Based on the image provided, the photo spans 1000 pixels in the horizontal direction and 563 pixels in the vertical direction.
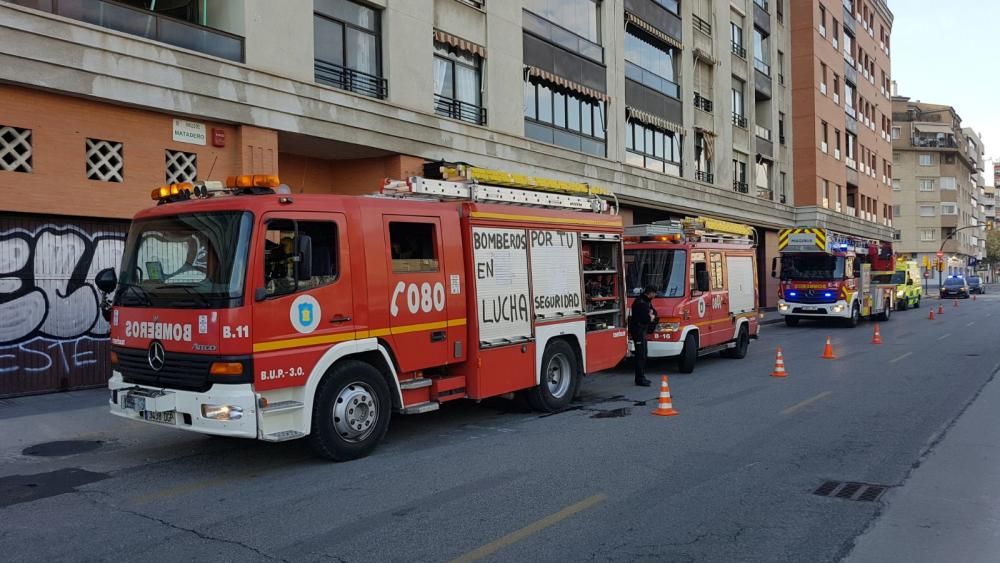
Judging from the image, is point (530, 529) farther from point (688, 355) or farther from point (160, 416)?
point (688, 355)

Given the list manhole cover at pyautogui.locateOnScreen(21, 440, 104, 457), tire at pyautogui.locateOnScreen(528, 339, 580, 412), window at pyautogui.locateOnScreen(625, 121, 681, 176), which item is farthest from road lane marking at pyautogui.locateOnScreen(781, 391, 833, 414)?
window at pyautogui.locateOnScreen(625, 121, 681, 176)

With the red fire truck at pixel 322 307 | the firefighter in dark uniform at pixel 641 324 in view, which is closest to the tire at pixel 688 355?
the firefighter in dark uniform at pixel 641 324

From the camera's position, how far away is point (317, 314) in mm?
7230

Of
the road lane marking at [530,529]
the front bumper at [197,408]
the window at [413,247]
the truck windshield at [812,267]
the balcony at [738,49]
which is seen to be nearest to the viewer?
the road lane marking at [530,529]

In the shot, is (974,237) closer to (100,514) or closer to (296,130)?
(296,130)

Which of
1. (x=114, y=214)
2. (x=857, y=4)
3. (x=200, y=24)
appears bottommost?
(x=114, y=214)

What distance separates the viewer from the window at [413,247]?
8.16 metres

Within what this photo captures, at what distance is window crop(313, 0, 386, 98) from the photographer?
49.8ft

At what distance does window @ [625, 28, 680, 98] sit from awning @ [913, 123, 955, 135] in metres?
77.4

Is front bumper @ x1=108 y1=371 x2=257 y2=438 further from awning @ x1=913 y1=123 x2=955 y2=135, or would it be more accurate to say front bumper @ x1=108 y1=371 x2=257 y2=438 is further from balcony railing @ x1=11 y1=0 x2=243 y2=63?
awning @ x1=913 y1=123 x2=955 y2=135

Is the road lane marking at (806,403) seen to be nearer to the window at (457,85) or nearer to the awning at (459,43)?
the window at (457,85)

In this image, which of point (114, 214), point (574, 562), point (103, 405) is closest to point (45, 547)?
point (574, 562)

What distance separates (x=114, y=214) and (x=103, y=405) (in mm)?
3074

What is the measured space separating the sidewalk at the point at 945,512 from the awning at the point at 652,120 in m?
18.9
